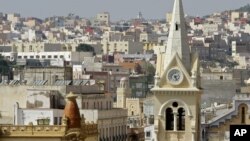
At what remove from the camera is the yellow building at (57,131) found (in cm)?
3475

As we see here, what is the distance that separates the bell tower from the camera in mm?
45531

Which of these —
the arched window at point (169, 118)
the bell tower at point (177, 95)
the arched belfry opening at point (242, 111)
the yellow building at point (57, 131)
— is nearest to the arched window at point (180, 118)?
the bell tower at point (177, 95)

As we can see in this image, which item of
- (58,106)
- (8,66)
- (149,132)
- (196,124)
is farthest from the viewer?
(8,66)

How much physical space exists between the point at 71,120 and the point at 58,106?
20024mm

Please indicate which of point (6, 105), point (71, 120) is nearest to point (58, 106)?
point (6, 105)

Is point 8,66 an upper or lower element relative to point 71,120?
upper

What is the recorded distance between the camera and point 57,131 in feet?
115

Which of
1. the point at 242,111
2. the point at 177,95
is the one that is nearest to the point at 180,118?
the point at 177,95

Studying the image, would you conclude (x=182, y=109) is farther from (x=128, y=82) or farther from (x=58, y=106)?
(x=128, y=82)

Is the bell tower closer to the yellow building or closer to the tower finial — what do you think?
the tower finial

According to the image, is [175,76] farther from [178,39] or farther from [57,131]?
[57,131]

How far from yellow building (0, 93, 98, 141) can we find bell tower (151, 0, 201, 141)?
1007 cm

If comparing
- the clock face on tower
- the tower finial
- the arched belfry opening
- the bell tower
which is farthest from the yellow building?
the arched belfry opening

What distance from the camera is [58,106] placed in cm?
5497
